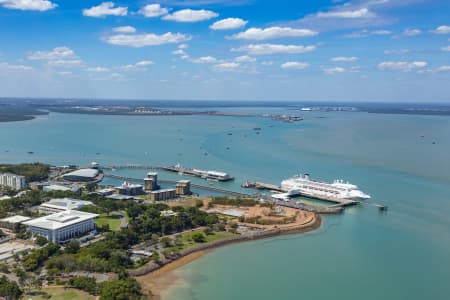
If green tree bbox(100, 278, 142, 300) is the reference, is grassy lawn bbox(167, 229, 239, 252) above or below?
below

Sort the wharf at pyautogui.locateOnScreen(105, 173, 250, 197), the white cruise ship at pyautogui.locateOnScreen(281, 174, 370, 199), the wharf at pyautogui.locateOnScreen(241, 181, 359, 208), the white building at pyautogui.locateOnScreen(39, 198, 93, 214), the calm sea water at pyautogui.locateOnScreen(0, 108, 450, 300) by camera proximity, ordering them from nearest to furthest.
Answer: the calm sea water at pyautogui.locateOnScreen(0, 108, 450, 300) → the white building at pyautogui.locateOnScreen(39, 198, 93, 214) → the wharf at pyautogui.locateOnScreen(241, 181, 359, 208) → the white cruise ship at pyautogui.locateOnScreen(281, 174, 370, 199) → the wharf at pyautogui.locateOnScreen(105, 173, 250, 197)

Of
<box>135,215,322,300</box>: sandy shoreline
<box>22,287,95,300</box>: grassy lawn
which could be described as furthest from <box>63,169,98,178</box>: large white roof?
<box>22,287,95,300</box>: grassy lawn

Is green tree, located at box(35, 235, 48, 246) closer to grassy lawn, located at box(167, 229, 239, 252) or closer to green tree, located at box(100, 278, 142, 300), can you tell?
grassy lawn, located at box(167, 229, 239, 252)

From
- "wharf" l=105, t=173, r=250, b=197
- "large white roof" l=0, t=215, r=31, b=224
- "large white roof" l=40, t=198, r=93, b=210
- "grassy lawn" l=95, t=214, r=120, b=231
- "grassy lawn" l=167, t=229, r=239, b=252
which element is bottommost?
"grassy lawn" l=167, t=229, r=239, b=252

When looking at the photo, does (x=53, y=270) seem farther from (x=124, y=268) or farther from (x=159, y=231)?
(x=159, y=231)

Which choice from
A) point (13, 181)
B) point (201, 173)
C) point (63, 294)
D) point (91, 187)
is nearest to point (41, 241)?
point (63, 294)

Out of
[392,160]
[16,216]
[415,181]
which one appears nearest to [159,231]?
[16,216]

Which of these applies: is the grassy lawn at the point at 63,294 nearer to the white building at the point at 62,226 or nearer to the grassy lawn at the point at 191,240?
the grassy lawn at the point at 191,240
